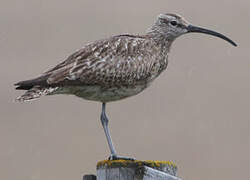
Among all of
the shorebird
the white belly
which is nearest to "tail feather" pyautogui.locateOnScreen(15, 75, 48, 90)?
the shorebird

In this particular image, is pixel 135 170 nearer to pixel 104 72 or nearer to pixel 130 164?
pixel 130 164

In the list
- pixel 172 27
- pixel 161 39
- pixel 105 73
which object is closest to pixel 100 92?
pixel 105 73

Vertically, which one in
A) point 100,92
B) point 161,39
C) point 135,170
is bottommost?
point 135,170

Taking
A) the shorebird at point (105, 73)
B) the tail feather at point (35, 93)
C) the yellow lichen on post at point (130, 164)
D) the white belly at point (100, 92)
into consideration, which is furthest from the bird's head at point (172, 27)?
the yellow lichen on post at point (130, 164)

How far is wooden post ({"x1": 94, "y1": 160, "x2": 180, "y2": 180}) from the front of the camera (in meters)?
5.30

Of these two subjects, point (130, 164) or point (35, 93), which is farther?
point (35, 93)

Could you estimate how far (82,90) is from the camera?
8.05 m

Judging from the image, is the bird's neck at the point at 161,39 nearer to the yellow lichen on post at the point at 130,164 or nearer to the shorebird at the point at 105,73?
the shorebird at the point at 105,73

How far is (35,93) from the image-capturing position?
302 inches

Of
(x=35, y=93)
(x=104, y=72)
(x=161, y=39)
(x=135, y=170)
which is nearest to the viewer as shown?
(x=135, y=170)

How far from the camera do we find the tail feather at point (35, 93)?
24.9 feet

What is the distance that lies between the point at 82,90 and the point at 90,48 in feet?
2.60

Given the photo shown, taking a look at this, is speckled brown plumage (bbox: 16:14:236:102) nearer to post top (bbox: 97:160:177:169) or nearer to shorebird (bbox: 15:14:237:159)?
shorebird (bbox: 15:14:237:159)

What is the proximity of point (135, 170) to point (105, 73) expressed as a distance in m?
2.87
